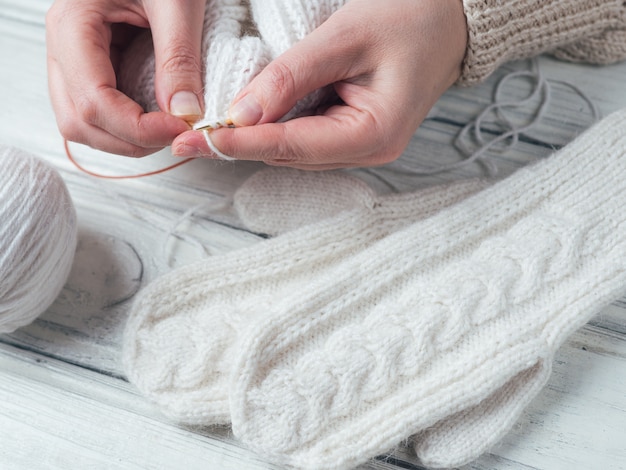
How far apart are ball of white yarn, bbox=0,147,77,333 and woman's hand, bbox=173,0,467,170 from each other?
256 mm

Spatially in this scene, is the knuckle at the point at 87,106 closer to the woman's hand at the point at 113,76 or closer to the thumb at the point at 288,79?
the woman's hand at the point at 113,76

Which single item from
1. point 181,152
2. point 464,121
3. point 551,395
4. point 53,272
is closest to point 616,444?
point 551,395

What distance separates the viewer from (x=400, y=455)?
943mm

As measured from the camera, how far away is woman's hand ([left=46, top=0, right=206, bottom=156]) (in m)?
0.81

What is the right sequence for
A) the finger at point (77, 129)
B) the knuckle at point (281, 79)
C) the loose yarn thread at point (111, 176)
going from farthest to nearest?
the loose yarn thread at point (111, 176)
the finger at point (77, 129)
the knuckle at point (281, 79)

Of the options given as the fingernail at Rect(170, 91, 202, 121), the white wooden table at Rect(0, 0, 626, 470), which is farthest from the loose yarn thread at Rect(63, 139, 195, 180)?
the fingernail at Rect(170, 91, 202, 121)

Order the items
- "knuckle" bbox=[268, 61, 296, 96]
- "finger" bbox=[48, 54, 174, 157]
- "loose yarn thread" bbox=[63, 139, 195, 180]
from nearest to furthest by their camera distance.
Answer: "knuckle" bbox=[268, 61, 296, 96], "finger" bbox=[48, 54, 174, 157], "loose yarn thread" bbox=[63, 139, 195, 180]

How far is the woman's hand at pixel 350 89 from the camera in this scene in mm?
776

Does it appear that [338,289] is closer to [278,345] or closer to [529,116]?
[278,345]

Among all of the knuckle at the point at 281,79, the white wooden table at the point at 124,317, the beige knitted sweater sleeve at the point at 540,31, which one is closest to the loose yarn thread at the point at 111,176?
the white wooden table at the point at 124,317

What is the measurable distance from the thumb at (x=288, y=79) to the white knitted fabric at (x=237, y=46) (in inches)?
1.7

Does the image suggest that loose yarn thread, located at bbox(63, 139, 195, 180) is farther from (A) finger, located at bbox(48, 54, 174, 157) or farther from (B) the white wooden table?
(A) finger, located at bbox(48, 54, 174, 157)

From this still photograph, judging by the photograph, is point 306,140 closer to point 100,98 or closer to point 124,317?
point 100,98

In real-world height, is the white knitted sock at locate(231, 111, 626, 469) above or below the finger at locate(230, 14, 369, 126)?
below
